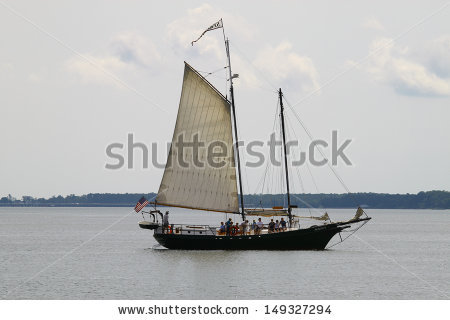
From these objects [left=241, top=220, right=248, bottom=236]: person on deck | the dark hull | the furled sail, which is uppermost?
the furled sail

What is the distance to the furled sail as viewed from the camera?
66.3 metres

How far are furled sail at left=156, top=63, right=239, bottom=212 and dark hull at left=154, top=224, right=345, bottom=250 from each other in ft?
9.31

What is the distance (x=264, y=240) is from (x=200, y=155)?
31.9ft

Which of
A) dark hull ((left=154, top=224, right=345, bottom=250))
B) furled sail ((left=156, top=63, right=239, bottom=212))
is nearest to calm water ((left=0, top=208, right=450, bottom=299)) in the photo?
dark hull ((left=154, top=224, right=345, bottom=250))

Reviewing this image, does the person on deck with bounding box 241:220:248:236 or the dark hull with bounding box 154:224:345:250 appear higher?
the person on deck with bounding box 241:220:248:236

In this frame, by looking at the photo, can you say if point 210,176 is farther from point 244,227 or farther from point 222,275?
point 222,275

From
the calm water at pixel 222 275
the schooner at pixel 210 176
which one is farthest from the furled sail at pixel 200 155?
the calm water at pixel 222 275

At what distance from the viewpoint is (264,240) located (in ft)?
217

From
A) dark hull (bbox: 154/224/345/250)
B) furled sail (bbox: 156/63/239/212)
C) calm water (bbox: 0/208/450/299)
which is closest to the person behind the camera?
calm water (bbox: 0/208/450/299)

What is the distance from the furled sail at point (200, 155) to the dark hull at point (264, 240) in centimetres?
284

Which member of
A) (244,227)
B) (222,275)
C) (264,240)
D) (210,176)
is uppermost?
(210,176)

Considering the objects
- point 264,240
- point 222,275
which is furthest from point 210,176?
point 222,275

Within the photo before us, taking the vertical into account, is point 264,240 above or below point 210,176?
below

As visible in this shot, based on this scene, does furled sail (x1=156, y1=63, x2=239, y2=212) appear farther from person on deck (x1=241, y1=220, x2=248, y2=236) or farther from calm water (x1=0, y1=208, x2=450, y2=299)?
calm water (x1=0, y1=208, x2=450, y2=299)
